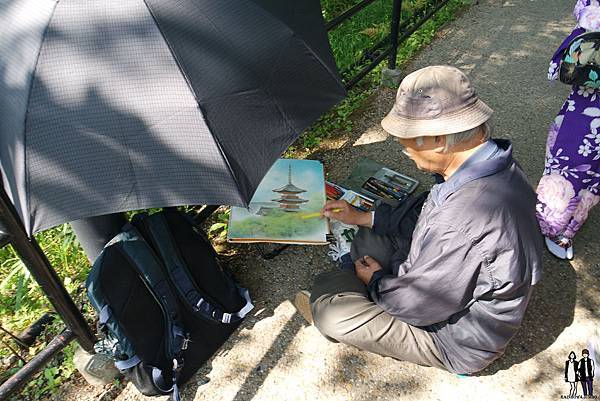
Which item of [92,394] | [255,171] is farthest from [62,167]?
[92,394]

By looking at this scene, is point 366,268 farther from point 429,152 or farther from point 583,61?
point 583,61

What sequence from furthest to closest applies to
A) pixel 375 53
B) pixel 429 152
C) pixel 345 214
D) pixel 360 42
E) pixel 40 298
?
1. pixel 360 42
2. pixel 375 53
3. pixel 40 298
4. pixel 345 214
5. pixel 429 152

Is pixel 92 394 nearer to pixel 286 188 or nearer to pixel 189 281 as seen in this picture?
pixel 189 281

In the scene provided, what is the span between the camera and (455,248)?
174cm

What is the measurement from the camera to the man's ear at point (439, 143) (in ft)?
5.83

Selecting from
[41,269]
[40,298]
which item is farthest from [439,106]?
[40,298]

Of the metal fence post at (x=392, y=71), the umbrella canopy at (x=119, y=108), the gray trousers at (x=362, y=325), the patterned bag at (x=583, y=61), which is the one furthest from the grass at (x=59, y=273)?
the patterned bag at (x=583, y=61)

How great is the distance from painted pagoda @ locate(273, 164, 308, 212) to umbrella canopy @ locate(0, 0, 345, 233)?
108 cm

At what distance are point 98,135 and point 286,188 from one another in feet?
4.96

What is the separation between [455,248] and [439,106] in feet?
1.77

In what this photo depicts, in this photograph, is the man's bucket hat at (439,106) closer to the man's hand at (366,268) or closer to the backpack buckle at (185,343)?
the man's hand at (366,268)

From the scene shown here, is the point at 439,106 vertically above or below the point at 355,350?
above

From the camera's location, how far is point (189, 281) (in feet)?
7.52

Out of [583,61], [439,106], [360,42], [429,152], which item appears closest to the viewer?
[439,106]
